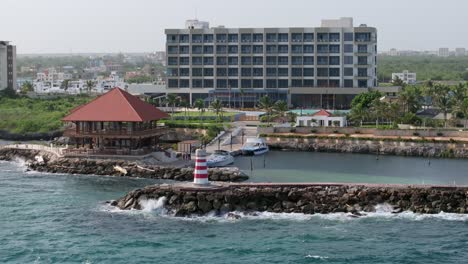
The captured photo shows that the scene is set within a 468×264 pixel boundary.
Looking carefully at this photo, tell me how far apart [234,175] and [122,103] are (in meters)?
12.3

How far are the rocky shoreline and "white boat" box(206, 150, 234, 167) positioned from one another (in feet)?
14.4

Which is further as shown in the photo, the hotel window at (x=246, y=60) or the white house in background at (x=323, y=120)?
the hotel window at (x=246, y=60)

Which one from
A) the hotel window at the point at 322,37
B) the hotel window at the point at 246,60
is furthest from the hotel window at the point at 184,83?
the hotel window at the point at 322,37

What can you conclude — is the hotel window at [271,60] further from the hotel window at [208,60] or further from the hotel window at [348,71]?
the hotel window at [348,71]

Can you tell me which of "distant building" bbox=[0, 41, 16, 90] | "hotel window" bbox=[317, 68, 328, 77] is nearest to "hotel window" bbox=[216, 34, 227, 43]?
"hotel window" bbox=[317, 68, 328, 77]

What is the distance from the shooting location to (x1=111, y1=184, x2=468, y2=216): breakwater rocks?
133 ft

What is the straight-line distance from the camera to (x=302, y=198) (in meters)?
41.7

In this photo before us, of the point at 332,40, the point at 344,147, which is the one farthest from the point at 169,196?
the point at 332,40

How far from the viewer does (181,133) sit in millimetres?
76688

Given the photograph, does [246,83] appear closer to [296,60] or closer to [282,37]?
[296,60]

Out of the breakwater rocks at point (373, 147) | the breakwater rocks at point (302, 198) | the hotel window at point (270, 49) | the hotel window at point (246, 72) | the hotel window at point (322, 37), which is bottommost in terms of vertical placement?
the breakwater rocks at point (302, 198)

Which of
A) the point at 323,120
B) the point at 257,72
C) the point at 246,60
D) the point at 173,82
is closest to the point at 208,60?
the point at 246,60

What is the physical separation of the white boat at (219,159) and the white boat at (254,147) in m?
4.92

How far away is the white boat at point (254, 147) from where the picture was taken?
6669cm
